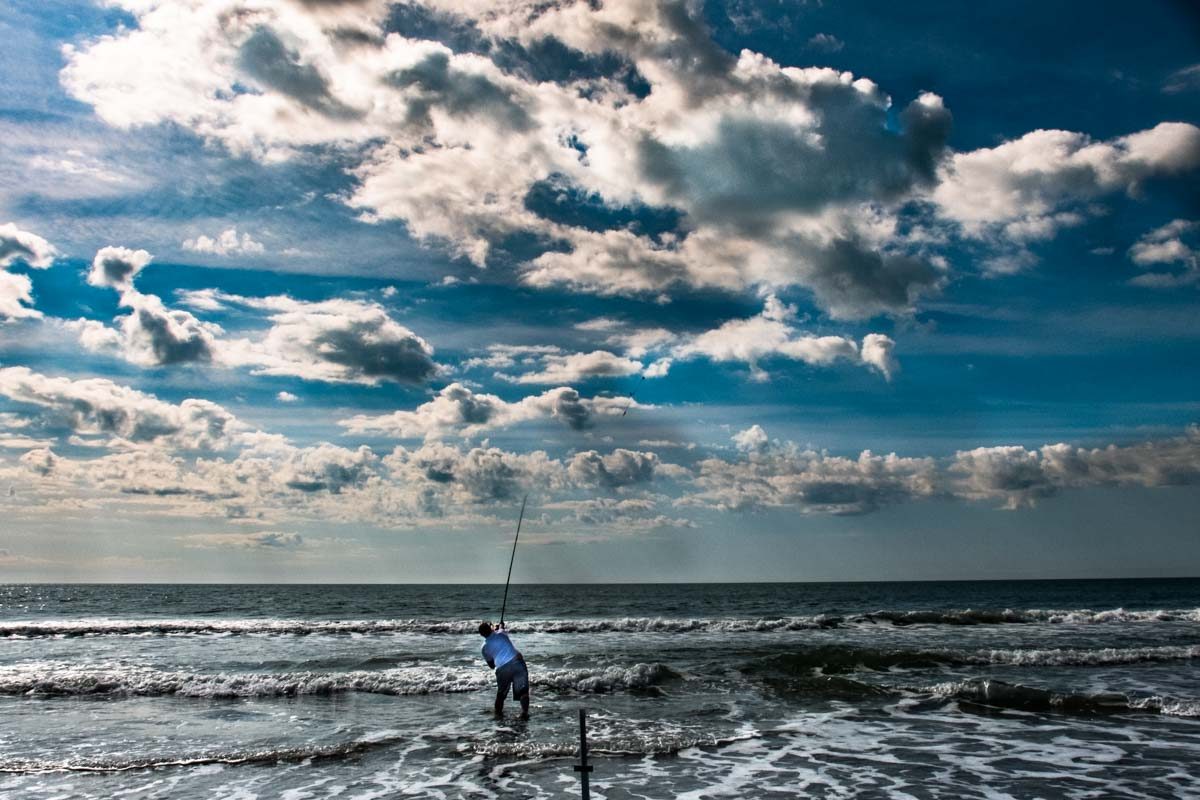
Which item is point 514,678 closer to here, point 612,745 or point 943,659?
point 612,745

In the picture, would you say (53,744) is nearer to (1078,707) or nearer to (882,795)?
(882,795)

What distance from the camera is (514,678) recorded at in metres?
15.6

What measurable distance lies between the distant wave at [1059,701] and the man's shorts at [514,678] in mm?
9648

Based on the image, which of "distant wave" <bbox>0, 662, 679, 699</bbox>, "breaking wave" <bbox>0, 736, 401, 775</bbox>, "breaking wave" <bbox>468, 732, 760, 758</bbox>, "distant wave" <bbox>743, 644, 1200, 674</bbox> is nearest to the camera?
"breaking wave" <bbox>0, 736, 401, 775</bbox>

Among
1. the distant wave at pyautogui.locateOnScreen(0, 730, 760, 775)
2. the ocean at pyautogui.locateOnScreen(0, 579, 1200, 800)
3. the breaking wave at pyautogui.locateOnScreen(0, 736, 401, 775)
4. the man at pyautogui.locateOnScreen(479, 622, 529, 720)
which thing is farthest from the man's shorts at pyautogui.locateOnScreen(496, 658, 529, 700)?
the breaking wave at pyautogui.locateOnScreen(0, 736, 401, 775)

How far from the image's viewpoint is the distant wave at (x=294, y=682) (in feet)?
63.5

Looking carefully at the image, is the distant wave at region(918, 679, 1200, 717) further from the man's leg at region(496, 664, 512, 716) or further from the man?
the man's leg at region(496, 664, 512, 716)

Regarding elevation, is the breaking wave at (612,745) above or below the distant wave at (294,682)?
above

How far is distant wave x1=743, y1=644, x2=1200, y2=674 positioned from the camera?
22.8 m

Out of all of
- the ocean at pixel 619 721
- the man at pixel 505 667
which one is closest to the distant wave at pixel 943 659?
the ocean at pixel 619 721

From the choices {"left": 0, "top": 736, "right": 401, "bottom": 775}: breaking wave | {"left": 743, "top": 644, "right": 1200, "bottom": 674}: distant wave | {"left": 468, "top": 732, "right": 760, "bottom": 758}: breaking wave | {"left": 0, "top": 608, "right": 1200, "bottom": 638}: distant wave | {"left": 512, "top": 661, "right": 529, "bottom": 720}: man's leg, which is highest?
{"left": 512, "top": 661, "right": 529, "bottom": 720}: man's leg

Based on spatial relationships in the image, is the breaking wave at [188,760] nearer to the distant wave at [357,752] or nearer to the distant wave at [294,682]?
the distant wave at [357,752]

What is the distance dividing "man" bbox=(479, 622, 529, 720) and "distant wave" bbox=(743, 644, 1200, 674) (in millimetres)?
8937

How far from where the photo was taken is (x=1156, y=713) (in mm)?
15594
